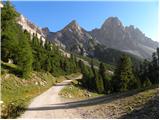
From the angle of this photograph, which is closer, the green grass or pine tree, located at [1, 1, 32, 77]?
Result: pine tree, located at [1, 1, 32, 77]

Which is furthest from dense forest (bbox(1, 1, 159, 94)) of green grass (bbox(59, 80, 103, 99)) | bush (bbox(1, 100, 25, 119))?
bush (bbox(1, 100, 25, 119))

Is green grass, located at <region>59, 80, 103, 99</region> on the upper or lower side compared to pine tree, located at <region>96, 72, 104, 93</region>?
lower

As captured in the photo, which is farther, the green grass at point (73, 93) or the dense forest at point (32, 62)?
the green grass at point (73, 93)

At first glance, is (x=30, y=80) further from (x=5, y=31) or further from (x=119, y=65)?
(x=119, y=65)

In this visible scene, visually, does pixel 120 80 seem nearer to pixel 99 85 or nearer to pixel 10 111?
pixel 99 85

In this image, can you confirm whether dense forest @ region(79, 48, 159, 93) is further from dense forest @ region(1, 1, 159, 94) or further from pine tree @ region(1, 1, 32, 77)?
pine tree @ region(1, 1, 32, 77)

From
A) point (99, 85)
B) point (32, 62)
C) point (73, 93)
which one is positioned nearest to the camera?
point (73, 93)

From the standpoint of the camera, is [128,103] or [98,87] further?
[98,87]

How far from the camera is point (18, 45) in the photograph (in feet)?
220

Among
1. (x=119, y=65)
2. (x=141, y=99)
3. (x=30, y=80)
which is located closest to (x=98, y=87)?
(x=119, y=65)

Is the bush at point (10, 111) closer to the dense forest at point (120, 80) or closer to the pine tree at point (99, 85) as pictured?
the dense forest at point (120, 80)

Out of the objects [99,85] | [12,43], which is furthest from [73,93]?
[99,85]

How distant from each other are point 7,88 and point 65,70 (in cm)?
10476

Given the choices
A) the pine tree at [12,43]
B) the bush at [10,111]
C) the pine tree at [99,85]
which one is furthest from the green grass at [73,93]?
the bush at [10,111]
